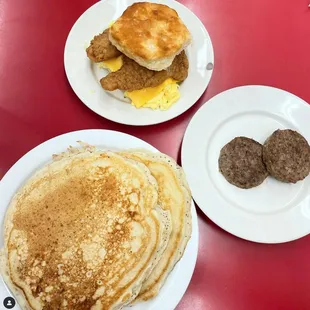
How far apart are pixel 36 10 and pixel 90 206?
1236mm

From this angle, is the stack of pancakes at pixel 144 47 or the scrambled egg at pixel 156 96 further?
the scrambled egg at pixel 156 96

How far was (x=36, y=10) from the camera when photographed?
210cm

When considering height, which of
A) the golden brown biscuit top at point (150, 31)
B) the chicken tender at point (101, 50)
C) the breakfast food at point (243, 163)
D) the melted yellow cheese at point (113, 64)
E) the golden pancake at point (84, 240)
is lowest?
the breakfast food at point (243, 163)

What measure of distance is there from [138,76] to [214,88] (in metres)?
0.40

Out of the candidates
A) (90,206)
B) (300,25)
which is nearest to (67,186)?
(90,206)

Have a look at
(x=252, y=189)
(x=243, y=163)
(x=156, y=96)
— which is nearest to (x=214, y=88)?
(x=156, y=96)

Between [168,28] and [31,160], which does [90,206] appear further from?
[168,28]

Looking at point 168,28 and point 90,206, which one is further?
point 168,28

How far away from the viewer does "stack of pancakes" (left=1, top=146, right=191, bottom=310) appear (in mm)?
1293

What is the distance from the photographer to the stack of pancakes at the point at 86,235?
4.24 ft

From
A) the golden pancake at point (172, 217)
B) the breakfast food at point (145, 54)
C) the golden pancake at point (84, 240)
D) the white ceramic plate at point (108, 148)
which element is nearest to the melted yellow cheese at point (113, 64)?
the breakfast food at point (145, 54)

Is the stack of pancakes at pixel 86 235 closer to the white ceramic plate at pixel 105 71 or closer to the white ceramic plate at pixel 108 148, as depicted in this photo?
the white ceramic plate at pixel 108 148

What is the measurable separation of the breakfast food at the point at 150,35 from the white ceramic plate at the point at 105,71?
163 mm

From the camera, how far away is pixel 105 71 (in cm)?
196
